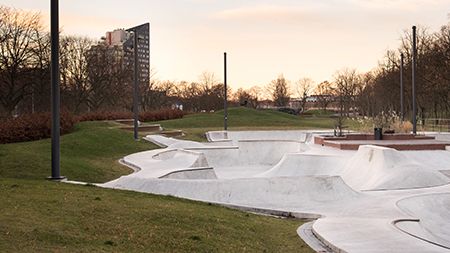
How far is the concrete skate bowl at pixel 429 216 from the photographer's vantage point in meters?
10.8

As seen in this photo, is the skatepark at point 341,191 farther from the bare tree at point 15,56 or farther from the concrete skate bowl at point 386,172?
the bare tree at point 15,56

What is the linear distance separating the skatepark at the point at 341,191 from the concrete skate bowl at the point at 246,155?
1523 millimetres

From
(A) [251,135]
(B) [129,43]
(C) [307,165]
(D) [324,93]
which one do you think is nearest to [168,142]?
(A) [251,135]

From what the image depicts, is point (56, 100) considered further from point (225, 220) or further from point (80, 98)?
point (80, 98)

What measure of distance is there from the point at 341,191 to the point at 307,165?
21.8 ft

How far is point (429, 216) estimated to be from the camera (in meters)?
12.9

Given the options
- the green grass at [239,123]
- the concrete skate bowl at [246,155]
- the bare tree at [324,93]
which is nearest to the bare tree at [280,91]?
the bare tree at [324,93]

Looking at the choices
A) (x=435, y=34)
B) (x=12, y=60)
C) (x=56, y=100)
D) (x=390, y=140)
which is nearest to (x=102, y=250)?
(x=56, y=100)

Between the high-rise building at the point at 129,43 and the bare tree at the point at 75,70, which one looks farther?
the high-rise building at the point at 129,43

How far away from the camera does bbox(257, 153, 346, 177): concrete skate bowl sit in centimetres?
2134

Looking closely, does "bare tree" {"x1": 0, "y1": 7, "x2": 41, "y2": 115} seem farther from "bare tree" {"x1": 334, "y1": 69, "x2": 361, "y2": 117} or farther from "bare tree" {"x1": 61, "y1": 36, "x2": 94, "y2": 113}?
"bare tree" {"x1": 334, "y1": 69, "x2": 361, "y2": 117}

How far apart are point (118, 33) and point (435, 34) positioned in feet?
148

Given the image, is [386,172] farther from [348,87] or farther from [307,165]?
[348,87]

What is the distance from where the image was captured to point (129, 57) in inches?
3086
